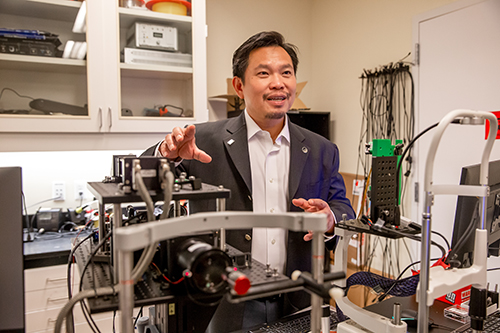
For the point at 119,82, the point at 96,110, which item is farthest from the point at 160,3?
the point at 96,110

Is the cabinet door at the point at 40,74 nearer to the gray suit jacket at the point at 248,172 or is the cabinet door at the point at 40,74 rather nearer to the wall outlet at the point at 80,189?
the wall outlet at the point at 80,189

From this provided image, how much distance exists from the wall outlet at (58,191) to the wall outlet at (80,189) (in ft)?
0.23

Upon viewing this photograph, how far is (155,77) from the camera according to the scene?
7.86ft

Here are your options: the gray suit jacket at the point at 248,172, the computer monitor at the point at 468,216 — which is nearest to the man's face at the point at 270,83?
the gray suit jacket at the point at 248,172

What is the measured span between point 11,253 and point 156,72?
→ 1836 mm

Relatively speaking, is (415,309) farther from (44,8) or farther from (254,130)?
(44,8)

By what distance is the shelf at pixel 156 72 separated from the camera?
2273 millimetres

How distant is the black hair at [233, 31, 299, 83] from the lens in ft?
5.08

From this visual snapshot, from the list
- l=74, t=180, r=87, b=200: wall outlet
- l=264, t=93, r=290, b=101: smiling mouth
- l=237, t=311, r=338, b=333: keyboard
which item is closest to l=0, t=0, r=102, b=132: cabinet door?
l=74, t=180, r=87, b=200: wall outlet

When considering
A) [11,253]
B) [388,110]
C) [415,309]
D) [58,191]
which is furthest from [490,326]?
[58,191]

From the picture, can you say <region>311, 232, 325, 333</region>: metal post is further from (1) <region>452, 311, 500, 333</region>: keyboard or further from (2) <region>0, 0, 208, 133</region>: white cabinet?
(2) <region>0, 0, 208, 133</region>: white cabinet

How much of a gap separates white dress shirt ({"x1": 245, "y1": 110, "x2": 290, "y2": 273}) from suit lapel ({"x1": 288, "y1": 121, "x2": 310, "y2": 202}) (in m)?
0.03

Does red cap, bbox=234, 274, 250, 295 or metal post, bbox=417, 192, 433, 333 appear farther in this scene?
metal post, bbox=417, 192, 433, 333

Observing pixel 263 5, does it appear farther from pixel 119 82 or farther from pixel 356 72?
pixel 119 82
